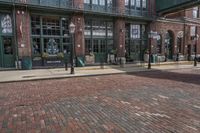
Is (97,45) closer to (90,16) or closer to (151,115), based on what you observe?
(90,16)

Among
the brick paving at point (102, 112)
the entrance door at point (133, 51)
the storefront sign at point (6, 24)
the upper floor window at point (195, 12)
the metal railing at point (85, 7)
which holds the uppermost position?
the upper floor window at point (195, 12)

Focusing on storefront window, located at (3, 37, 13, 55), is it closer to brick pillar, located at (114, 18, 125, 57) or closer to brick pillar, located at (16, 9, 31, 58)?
brick pillar, located at (16, 9, 31, 58)

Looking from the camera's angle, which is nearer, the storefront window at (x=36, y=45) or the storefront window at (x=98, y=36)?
the storefront window at (x=36, y=45)

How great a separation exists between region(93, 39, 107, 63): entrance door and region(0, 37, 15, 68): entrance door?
28.0 feet

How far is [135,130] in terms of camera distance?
13.7 ft

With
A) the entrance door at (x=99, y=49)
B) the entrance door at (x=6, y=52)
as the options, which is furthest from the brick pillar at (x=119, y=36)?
the entrance door at (x=6, y=52)

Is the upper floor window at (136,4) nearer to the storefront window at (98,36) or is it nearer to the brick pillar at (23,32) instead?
the storefront window at (98,36)

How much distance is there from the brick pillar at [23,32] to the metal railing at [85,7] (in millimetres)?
1032

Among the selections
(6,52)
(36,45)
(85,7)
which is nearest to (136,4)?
(85,7)

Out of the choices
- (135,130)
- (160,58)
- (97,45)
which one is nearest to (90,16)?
(97,45)

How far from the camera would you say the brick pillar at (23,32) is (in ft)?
52.6

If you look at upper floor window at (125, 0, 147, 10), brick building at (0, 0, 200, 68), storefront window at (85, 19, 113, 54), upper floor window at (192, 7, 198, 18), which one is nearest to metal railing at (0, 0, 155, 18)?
brick building at (0, 0, 200, 68)

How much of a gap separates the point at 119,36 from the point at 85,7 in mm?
5081

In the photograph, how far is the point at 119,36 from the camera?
21016mm
